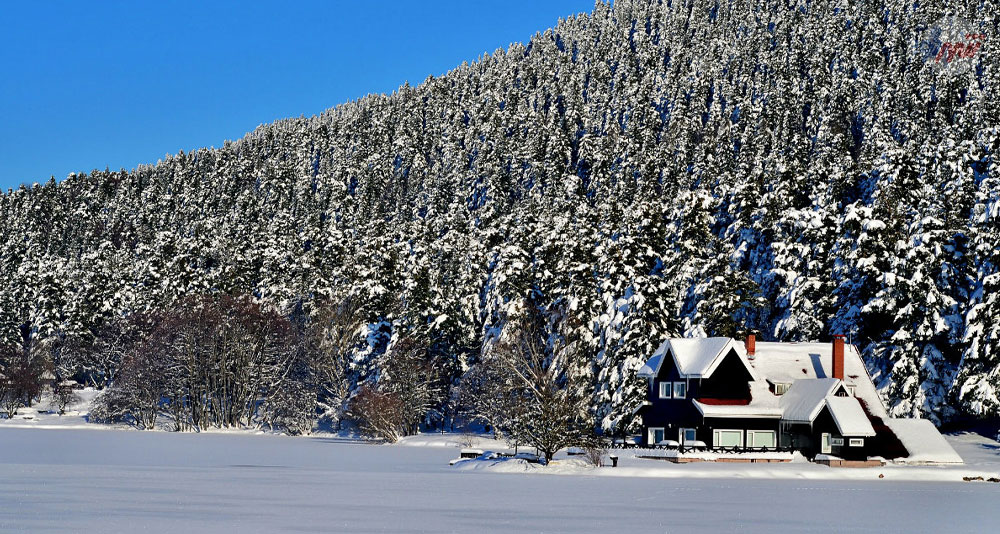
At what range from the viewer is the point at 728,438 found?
2002 inches

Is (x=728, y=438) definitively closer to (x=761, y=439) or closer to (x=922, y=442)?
(x=761, y=439)

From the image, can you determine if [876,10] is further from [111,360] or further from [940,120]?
[111,360]

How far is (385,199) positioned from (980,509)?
428ft

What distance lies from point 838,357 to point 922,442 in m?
6.15

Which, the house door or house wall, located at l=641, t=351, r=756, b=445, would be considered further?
house wall, located at l=641, t=351, r=756, b=445

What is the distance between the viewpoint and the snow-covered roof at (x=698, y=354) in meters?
50.1

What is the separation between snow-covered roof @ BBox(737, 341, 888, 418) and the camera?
50781mm

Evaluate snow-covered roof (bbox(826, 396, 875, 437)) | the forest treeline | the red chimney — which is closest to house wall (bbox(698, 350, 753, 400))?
the red chimney

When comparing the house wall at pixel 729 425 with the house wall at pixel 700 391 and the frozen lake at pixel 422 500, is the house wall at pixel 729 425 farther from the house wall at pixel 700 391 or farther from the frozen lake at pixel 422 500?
the frozen lake at pixel 422 500

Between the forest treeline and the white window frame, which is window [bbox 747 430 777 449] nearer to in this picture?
the white window frame

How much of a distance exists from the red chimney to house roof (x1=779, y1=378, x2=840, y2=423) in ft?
3.25

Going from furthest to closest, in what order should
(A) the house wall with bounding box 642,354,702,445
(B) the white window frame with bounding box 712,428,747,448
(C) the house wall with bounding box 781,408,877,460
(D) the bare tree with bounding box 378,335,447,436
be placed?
1. (D) the bare tree with bounding box 378,335,447,436
2. (A) the house wall with bounding box 642,354,702,445
3. (B) the white window frame with bounding box 712,428,747,448
4. (C) the house wall with bounding box 781,408,877,460

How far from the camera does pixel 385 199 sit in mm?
151875

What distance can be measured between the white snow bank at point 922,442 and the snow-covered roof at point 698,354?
24.7 feet
